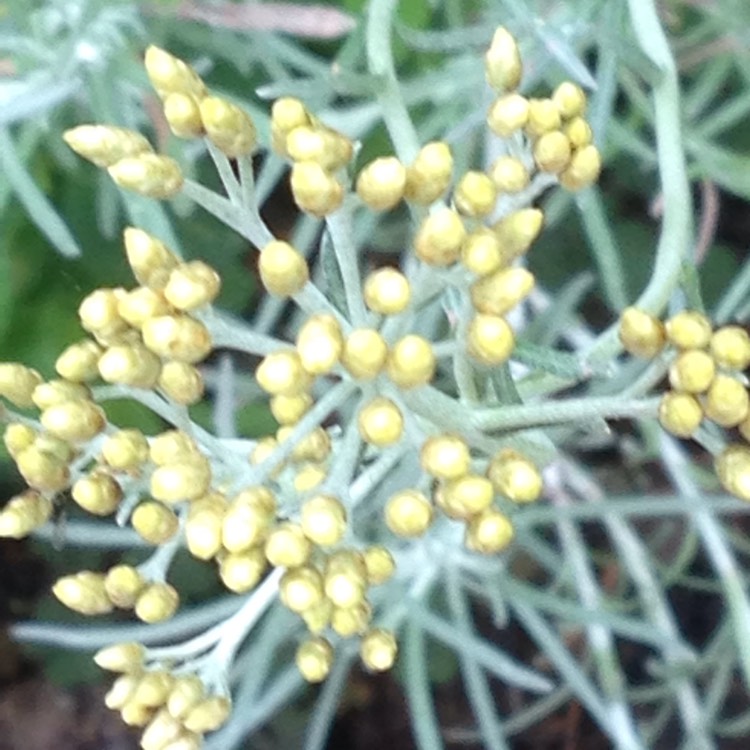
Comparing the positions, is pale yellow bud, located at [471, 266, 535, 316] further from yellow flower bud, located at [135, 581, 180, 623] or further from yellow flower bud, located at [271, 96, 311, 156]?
yellow flower bud, located at [135, 581, 180, 623]

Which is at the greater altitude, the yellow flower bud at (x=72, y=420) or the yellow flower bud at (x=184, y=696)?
the yellow flower bud at (x=72, y=420)

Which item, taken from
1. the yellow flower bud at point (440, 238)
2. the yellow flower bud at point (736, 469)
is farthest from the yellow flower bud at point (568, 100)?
the yellow flower bud at point (736, 469)

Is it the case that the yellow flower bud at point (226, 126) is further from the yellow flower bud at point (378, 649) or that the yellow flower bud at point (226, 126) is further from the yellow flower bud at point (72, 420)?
the yellow flower bud at point (378, 649)

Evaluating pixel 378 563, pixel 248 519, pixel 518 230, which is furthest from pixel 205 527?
pixel 518 230

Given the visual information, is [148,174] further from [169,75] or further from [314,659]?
[314,659]

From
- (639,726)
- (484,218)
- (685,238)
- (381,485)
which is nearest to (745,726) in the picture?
(639,726)
